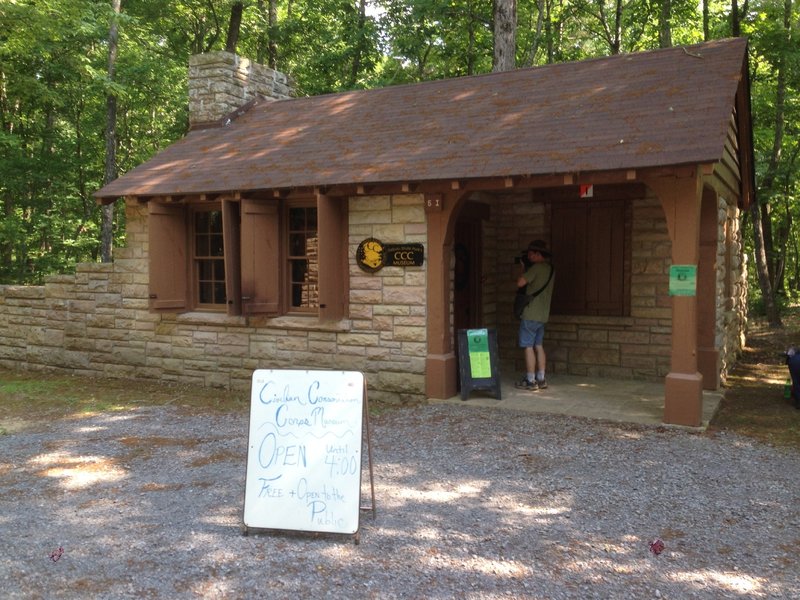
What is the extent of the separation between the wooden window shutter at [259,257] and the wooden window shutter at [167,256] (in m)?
1.28

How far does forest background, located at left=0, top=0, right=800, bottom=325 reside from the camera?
1452 cm

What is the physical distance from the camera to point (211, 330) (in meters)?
9.34

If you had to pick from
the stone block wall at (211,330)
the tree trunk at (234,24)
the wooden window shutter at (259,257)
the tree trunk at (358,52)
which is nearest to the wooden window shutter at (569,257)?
the stone block wall at (211,330)

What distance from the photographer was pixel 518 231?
9953 mm

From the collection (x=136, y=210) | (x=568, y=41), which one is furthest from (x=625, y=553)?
(x=568, y=41)

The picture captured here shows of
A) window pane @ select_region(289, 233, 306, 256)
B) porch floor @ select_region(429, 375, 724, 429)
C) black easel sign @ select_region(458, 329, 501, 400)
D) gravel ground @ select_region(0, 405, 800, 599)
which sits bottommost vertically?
gravel ground @ select_region(0, 405, 800, 599)

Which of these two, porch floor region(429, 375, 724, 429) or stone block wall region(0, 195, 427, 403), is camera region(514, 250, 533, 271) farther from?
porch floor region(429, 375, 724, 429)

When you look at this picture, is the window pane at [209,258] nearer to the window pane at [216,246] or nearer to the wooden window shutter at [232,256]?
the window pane at [216,246]

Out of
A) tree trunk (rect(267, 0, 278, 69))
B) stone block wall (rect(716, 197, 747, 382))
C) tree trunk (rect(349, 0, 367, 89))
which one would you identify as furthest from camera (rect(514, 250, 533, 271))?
tree trunk (rect(267, 0, 278, 69))

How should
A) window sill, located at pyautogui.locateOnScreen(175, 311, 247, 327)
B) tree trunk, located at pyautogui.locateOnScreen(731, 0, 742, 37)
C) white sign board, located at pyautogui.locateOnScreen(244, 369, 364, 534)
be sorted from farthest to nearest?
tree trunk, located at pyautogui.locateOnScreen(731, 0, 742, 37) < window sill, located at pyautogui.locateOnScreen(175, 311, 247, 327) < white sign board, located at pyautogui.locateOnScreen(244, 369, 364, 534)

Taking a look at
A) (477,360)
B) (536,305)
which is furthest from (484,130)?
(477,360)

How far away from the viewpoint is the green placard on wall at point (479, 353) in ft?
26.2

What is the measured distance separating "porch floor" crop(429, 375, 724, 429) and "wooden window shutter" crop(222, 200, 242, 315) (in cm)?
296

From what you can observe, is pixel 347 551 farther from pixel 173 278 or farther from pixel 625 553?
pixel 173 278
